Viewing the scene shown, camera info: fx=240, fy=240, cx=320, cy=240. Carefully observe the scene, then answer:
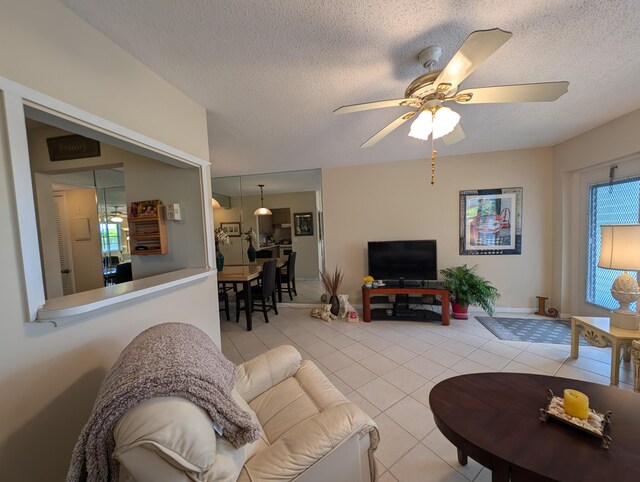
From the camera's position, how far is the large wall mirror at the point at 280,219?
14.7 ft

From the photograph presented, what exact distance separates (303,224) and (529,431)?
205 inches

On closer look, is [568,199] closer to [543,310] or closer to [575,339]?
[543,310]

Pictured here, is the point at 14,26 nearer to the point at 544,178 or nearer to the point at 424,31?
the point at 424,31

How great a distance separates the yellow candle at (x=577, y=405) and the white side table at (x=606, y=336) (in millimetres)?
1391

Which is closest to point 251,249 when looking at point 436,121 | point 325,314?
point 325,314

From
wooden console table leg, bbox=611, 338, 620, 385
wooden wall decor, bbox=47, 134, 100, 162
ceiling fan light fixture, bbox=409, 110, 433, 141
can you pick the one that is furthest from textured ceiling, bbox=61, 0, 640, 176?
wooden console table leg, bbox=611, 338, 620, 385

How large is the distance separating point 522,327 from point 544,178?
2.05 m

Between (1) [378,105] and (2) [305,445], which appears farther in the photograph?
(1) [378,105]

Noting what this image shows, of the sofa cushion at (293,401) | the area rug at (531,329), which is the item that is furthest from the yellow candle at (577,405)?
the area rug at (531,329)

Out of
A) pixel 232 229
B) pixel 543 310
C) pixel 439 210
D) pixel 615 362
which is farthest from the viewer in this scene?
pixel 232 229

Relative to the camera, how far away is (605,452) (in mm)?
911

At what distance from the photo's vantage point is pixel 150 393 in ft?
2.26

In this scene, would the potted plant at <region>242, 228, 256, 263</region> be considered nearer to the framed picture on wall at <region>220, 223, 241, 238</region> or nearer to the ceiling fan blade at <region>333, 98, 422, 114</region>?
the framed picture on wall at <region>220, 223, 241, 238</region>

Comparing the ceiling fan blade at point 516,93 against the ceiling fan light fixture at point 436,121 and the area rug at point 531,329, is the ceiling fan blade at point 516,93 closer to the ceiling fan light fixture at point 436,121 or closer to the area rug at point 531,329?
the ceiling fan light fixture at point 436,121
